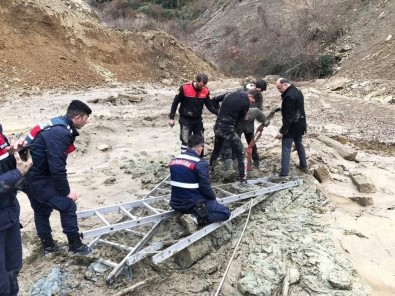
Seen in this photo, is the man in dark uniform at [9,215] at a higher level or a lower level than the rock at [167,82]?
higher

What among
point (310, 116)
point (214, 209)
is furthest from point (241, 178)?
point (310, 116)

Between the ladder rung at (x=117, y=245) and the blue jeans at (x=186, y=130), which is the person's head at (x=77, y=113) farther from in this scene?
the blue jeans at (x=186, y=130)

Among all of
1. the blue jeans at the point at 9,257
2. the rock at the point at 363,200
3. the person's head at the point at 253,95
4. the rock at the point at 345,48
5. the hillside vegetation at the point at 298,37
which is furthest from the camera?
the rock at the point at 345,48

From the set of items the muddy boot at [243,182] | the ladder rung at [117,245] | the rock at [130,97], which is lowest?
the ladder rung at [117,245]

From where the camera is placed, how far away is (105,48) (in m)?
21.2

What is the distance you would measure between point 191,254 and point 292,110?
121 inches

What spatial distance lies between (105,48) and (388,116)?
13.9 meters

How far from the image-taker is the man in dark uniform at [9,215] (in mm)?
3752

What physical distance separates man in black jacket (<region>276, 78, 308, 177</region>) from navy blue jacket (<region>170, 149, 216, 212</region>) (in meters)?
2.32

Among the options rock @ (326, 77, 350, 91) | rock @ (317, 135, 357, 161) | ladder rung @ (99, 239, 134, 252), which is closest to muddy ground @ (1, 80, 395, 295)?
rock @ (317, 135, 357, 161)

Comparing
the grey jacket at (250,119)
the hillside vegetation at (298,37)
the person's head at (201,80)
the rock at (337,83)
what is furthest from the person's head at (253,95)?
the hillside vegetation at (298,37)

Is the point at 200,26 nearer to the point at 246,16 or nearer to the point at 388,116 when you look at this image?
the point at 246,16

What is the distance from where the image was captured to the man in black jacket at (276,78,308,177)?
6.93m

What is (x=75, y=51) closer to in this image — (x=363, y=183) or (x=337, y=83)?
(x=337, y=83)
